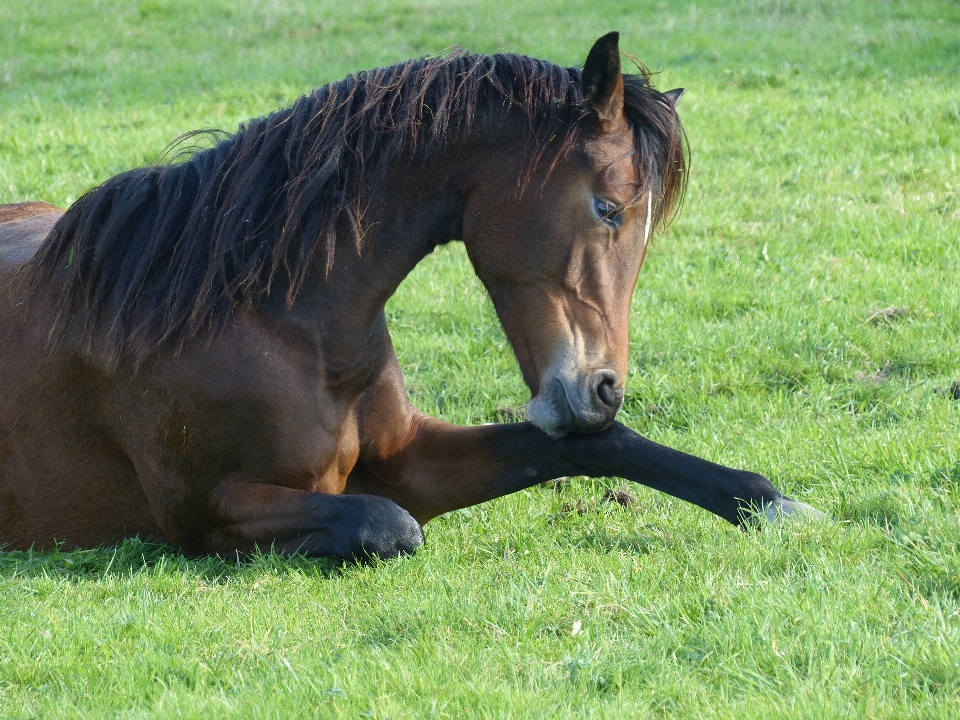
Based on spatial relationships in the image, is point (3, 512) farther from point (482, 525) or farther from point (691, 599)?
point (691, 599)

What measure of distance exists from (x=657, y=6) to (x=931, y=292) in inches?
392

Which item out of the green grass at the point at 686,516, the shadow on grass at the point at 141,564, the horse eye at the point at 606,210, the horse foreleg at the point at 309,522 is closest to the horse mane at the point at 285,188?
the horse eye at the point at 606,210

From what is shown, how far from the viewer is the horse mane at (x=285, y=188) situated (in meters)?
4.21

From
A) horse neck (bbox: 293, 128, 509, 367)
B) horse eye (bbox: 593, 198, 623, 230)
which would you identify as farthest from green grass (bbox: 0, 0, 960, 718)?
horse eye (bbox: 593, 198, 623, 230)

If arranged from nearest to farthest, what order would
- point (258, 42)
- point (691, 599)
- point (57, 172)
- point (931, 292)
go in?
point (691, 599) < point (931, 292) < point (57, 172) < point (258, 42)

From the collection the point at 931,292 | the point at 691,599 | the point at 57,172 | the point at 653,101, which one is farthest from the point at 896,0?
the point at 691,599

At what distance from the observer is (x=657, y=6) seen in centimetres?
1599

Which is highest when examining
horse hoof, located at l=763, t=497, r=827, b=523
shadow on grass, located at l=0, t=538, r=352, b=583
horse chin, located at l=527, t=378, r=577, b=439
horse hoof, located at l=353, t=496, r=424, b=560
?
horse chin, located at l=527, t=378, r=577, b=439

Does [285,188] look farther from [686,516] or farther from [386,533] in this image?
[686,516]

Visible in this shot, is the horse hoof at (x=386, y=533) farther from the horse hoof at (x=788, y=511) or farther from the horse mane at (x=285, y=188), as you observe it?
the horse hoof at (x=788, y=511)

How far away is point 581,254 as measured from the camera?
13.3 feet

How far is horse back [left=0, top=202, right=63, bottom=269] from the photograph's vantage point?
552cm

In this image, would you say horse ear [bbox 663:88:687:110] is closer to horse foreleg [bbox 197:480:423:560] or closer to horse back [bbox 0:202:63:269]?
horse foreleg [bbox 197:480:423:560]

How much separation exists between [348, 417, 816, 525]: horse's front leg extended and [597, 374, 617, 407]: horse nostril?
2.14 feet
